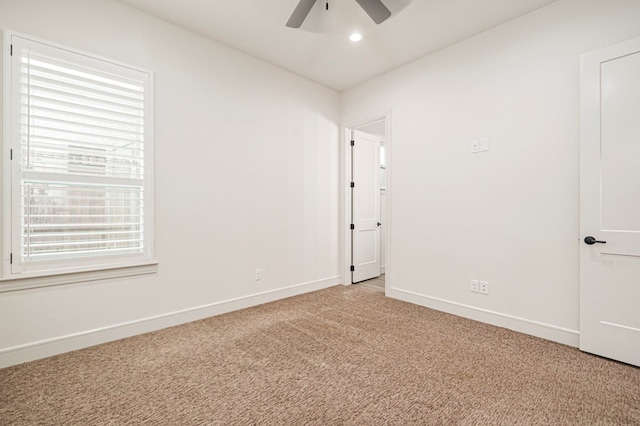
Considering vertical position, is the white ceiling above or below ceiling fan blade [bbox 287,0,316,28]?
above

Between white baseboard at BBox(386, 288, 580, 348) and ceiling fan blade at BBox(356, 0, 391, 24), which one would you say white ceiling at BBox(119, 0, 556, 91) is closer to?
ceiling fan blade at BBox(356, 0, 391, 24)

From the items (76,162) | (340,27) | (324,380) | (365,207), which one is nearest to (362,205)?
(365,207)

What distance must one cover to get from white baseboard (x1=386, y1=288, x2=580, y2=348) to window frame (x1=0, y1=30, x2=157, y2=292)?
287 cm

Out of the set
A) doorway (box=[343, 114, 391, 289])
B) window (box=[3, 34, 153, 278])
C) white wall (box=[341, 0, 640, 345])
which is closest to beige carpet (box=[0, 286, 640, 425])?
white wall (box=[341, 0, 640, 345])

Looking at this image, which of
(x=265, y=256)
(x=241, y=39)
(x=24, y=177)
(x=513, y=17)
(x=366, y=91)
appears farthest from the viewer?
(x=366, y=91)

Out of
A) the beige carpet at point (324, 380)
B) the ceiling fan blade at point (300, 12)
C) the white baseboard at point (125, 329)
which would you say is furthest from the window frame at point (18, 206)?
the ceiling fan blade at point (300, 12)

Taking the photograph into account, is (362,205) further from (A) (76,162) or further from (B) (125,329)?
(A) (76,162)

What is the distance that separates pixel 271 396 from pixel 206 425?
39 centimetres

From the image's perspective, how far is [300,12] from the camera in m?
2.35

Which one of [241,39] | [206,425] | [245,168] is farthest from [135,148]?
[206,425]

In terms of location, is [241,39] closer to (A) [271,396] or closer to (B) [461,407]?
(A) [271,396]

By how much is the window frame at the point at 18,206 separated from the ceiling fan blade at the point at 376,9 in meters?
1.99

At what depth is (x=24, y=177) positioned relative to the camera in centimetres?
221

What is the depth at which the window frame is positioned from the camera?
214cm
